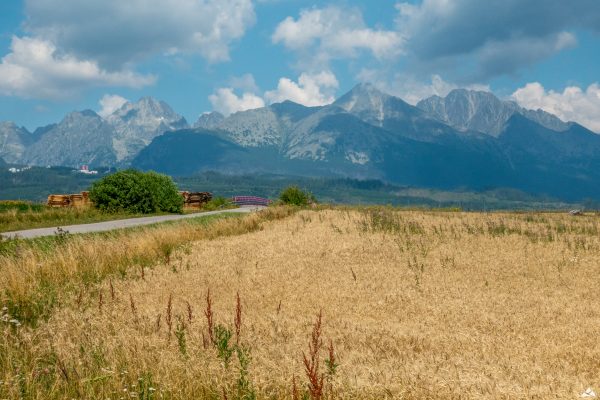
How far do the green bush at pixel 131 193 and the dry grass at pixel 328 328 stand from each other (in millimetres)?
25286

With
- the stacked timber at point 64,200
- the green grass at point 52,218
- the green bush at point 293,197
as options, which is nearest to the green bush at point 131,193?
the green grass at point 52,218

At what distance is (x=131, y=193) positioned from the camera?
1619 inches

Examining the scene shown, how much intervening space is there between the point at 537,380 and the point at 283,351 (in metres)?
3.33

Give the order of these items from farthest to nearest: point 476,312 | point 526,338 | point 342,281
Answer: point 342,281 → point 476,312 → point 526,338

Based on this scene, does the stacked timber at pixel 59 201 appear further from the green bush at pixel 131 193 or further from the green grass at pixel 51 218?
the green grass at pixel 51 218

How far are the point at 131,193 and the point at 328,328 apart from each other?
35.0 m

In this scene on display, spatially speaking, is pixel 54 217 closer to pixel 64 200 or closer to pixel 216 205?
pixel 64 200

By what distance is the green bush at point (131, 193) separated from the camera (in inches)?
1608

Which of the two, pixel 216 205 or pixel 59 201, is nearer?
pixel 59 201

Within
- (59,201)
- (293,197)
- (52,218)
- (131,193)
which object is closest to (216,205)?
(293,197)

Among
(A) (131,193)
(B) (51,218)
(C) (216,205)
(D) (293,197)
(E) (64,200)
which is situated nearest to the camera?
(B) (51,218)

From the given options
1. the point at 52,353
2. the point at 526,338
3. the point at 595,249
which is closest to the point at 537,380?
the point at 526,338

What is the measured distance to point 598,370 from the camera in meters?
7.05

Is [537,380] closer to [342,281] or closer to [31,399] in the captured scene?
[31,399]
